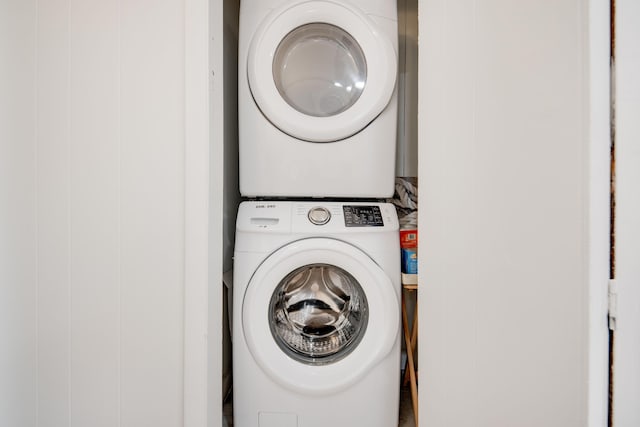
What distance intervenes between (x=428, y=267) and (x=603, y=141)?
54cm

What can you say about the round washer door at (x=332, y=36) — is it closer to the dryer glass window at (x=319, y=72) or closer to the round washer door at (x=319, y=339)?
the dryer glass window at (x=319, y=72)

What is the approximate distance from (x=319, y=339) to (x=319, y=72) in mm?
987

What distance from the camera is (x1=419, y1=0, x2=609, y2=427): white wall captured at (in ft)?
1.76

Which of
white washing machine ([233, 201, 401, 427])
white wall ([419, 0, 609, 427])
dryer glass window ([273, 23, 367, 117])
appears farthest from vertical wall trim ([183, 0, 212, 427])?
white wall ([419, 0, 609, 427])

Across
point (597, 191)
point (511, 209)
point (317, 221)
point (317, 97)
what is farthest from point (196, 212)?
point (597, 191)

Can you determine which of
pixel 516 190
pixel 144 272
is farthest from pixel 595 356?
pixel 144 272

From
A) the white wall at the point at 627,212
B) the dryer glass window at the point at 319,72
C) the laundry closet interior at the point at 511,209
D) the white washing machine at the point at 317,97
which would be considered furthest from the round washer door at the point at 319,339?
the white wall at the point at 627,212

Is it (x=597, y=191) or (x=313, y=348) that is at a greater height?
(x=597, y=191)

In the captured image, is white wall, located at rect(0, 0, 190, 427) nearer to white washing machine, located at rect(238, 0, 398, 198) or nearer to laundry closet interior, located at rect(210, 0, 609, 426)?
laundry closet interior, located at rect(210, 0, 609, 426)

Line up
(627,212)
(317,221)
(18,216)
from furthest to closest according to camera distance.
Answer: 1. (317,221)
2. (18,216)
3. (627,212)

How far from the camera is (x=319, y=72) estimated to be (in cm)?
126

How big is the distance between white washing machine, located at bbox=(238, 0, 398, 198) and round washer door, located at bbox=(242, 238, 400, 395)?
0.83ft

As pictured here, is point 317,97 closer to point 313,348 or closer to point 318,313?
point 318,313

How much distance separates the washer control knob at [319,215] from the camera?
117 cm
